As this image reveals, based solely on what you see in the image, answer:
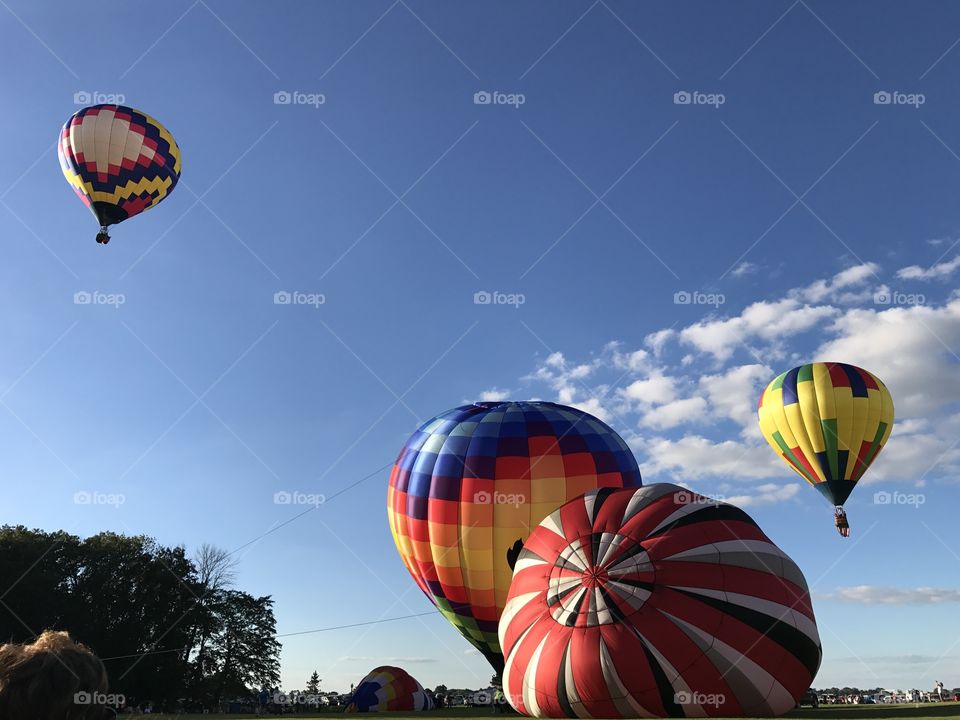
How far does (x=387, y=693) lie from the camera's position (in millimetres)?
31969

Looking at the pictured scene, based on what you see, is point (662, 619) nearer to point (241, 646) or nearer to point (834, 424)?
point (834, 424)

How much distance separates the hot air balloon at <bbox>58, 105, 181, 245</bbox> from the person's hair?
89.0 feet

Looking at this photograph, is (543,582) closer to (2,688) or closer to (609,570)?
(609,570)

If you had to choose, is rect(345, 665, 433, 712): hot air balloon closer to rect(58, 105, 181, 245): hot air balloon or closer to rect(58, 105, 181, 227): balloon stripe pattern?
rect(58, 105, 181, 245): hot air balloon

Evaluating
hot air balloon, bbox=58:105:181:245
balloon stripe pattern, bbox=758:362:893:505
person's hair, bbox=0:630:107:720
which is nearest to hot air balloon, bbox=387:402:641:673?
balloon stripe pattern, bbox=758:362:893:505

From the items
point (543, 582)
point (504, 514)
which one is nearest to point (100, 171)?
point (504, 514)

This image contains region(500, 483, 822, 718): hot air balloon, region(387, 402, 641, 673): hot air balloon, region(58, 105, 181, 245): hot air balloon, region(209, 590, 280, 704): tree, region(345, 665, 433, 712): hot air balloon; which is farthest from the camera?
region(209, 590, 280, 704): tree

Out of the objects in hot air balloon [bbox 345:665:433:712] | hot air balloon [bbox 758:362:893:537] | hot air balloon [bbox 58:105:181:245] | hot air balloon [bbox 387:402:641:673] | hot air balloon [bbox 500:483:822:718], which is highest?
hot air balloon [bbox 58:105:181:245]

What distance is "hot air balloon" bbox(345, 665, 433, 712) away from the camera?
103 feet

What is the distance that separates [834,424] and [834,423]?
3 centimetres

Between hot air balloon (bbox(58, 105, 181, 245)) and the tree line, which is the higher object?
hot air balloon (bbox(58, 105, 181, 245))

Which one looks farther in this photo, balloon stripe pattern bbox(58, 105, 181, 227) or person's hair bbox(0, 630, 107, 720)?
balloon stripe pattern bbox(58, 105, 181, 227)

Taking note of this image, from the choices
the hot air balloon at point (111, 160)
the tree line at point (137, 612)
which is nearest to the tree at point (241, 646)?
the tree line at point (137, 612)

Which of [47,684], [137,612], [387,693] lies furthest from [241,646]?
[47,684]
